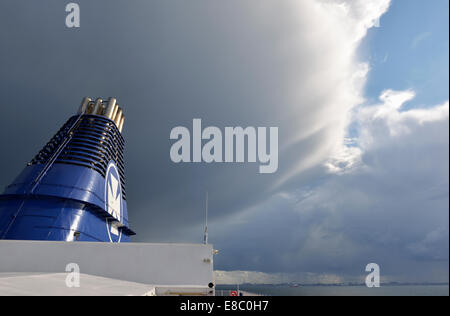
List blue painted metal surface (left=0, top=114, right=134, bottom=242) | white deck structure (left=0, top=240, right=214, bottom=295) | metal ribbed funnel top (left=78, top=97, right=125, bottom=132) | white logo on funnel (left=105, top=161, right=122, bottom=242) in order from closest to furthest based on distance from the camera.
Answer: white deck structure (left=0, top=240, right=214, bottom=295) → blue painted metal surface (left=0, top=114, right=134, bottom=242) → white logo on funnel (left=105, top=161, right=122, bottom=242) → metal ribbed funnel top (left=78, top=97, right=125, bottom=132)

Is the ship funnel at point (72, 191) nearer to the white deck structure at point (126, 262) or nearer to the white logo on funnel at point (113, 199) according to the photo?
the white logo on funnel at point (113, 199)

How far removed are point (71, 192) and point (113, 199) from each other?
7307 mm

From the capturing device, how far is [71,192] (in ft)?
81.3

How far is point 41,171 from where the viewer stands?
86.3 ft

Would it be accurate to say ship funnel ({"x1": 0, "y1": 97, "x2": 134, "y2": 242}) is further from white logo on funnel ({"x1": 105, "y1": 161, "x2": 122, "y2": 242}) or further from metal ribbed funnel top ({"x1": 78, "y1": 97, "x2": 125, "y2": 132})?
metal ribbed funnel top ({"x1": 78, "y1": 97, "x2": 125, "y2": 132})

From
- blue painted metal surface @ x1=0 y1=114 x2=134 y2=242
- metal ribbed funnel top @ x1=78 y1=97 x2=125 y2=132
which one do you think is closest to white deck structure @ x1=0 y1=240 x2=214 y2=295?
blue painted metal surface @ x1=0 y1=114 x2=134 y2=242

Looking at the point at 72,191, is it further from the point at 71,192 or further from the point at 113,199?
the point at 113,199

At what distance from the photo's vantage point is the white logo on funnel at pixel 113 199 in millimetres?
29627

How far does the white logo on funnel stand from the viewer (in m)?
29.6

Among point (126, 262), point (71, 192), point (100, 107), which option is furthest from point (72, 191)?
point (100, 107)

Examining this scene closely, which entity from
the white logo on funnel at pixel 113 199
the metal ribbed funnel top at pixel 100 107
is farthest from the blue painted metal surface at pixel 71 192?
the metal ribbed funnel top at pixel 100 107
